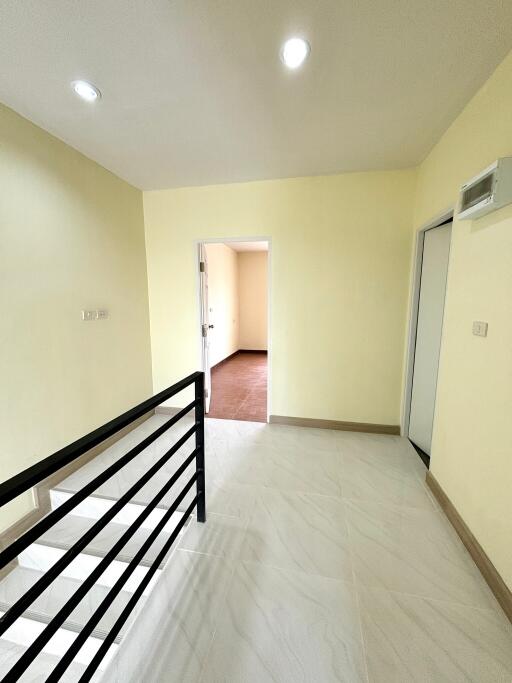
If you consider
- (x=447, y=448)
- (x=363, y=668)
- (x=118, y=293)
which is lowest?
(x=363, y=668)

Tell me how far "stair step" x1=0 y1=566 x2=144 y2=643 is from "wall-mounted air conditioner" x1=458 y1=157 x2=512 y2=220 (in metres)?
2.67

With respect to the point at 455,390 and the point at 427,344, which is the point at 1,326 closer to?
the point at 455,390

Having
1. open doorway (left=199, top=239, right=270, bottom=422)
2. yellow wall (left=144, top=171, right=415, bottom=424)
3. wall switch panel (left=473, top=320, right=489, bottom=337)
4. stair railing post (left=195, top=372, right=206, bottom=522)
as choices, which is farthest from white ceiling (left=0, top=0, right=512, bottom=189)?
stair railing post (left=195, top=372, right=206, bottom=522)

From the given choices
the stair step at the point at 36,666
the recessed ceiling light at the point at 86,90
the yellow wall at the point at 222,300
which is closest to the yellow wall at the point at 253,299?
the yellow wall at the point at 222,300

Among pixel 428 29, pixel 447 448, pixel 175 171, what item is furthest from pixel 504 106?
pixel 175 171

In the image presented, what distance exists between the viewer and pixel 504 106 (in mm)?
1432

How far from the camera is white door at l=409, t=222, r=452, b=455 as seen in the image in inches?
92.8

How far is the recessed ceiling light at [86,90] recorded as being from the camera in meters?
1.60

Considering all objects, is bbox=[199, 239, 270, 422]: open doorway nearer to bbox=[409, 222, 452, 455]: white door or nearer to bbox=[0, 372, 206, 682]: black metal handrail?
bbox=[409, 222, 452, 455]: white door

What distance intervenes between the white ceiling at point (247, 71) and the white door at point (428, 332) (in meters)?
0.79

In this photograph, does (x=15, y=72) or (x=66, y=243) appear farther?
(x=66, y=243)

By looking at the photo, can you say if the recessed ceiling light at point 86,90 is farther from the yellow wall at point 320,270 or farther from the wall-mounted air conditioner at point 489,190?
the wall-mounted air conditioner at point 489,190

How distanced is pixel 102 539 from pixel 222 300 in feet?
15.8

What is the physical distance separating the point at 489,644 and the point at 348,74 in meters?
2.79
